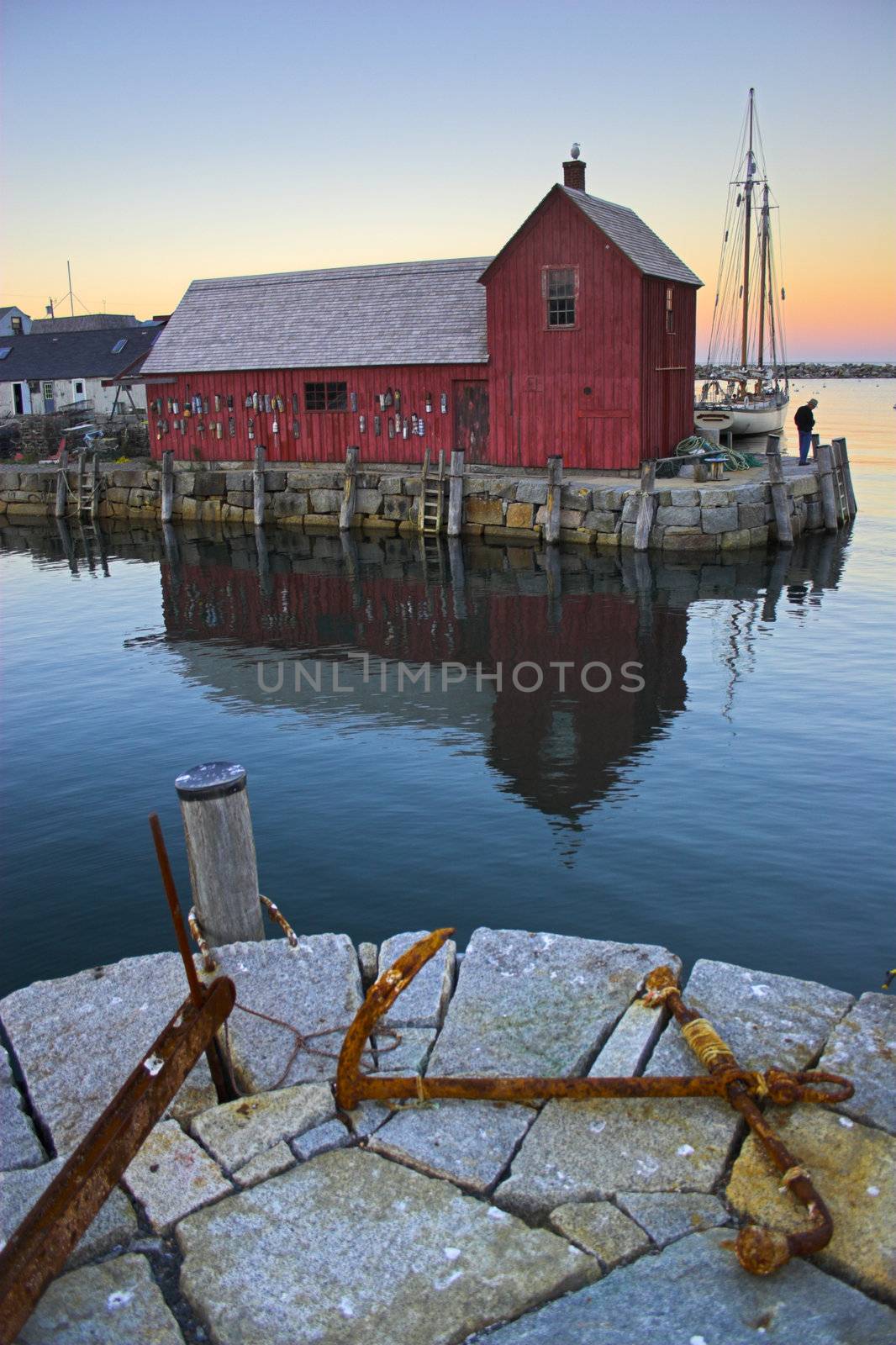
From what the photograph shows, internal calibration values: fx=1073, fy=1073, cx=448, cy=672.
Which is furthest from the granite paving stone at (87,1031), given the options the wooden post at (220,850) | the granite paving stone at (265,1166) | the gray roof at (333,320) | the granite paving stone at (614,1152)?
the gray roof at (333,320)

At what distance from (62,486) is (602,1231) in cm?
3351

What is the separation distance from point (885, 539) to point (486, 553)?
962 centimetres

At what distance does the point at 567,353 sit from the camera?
25562 millimetres

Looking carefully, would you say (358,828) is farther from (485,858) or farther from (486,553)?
(486,553)

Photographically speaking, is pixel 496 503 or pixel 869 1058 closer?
pixel 869 1058

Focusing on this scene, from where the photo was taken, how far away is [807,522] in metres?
25.3

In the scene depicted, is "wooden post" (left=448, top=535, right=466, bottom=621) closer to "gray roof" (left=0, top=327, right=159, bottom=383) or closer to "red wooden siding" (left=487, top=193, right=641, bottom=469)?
"red wooden siding" (left=487, top=193, right=641, bottom=469)

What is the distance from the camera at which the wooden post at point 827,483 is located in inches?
→ 986

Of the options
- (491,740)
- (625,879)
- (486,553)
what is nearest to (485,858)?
(625,879)

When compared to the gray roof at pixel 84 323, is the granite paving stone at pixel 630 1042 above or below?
below

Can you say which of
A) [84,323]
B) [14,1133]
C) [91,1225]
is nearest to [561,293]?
[14,1133]

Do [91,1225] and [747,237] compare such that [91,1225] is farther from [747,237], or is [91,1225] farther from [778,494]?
[747,237]

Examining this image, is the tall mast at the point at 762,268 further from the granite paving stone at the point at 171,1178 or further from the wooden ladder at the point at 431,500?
the granite paving stone at the point at 171,1178

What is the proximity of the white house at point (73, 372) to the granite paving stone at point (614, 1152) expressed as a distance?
5029 centimetres
